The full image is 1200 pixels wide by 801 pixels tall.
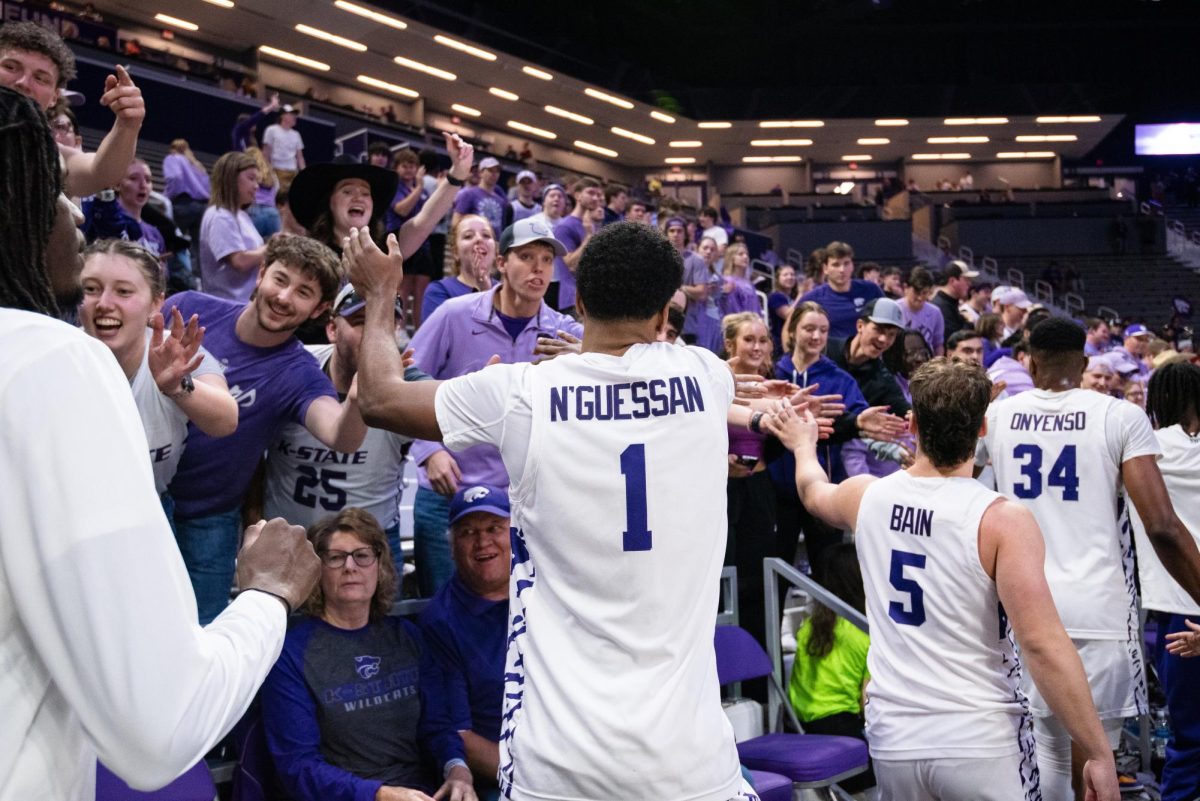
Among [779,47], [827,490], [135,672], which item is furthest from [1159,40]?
[135,672]

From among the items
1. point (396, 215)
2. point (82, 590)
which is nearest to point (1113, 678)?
point (82, 590)

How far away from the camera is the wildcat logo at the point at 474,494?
13.0ft

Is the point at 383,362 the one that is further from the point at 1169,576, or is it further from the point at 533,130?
the point at 533,130

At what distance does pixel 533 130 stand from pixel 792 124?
811 cm

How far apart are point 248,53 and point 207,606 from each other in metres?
24.4

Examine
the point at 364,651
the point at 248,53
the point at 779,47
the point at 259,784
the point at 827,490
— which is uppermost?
the point at 779,47

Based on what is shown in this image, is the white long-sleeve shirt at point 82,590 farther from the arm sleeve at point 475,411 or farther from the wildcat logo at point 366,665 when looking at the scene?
the wildcat logo at point 366,665

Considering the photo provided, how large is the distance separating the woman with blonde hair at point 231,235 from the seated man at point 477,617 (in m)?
3.00

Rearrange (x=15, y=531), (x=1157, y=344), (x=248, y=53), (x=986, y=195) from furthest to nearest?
(x=986, y=195) < (x=248, y=53) < (x=1157, y=344) < (x=15, y=531)

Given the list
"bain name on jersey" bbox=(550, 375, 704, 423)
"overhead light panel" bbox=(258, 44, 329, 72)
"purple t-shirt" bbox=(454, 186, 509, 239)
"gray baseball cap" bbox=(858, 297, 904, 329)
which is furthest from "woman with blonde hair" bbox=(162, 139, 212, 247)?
"overhead light panel" bbox=(258, 44, 329, 72)

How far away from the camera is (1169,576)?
516 cm

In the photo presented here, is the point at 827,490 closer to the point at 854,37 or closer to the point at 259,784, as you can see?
the point at 259,784

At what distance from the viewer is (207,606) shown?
3807 millimetres

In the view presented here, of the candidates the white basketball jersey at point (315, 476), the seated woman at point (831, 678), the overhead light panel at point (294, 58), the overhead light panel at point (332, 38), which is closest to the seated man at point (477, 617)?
the white basketball jersey at point (315, 476)
